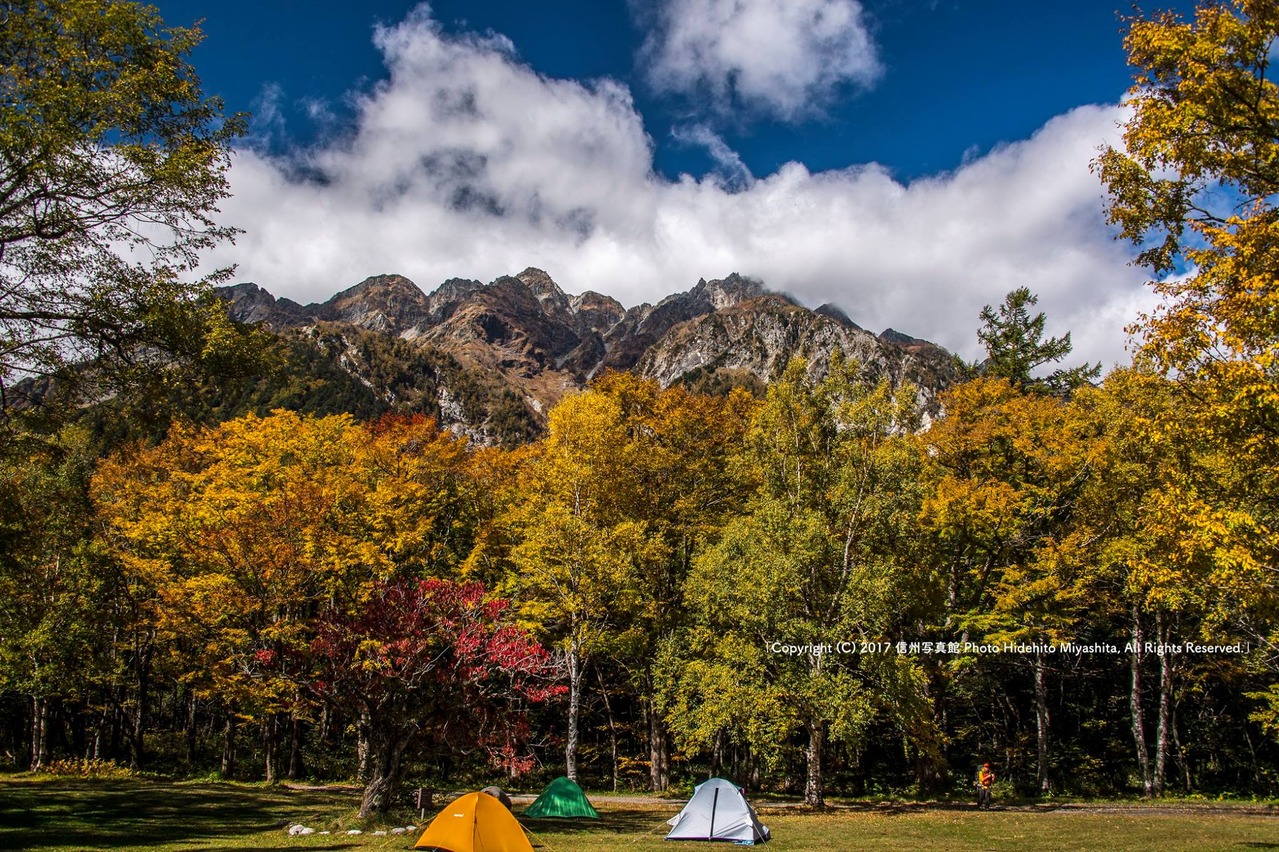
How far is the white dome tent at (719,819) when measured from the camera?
618 inches

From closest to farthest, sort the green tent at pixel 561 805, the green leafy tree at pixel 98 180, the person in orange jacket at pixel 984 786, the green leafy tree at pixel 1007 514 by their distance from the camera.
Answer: the green leafy tree at pixel 98 180
the green tent at pixel 561 805
the person in orange jacket at pixel 984 786
the green leafy tree at pixel 1007 514

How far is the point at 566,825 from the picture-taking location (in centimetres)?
1816

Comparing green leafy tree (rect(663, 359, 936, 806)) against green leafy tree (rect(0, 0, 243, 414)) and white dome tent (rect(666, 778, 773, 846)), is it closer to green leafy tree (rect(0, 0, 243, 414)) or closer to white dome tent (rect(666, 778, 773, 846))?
white dome tent (rect(666, 778, 773, 846))

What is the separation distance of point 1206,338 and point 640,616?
1918cm

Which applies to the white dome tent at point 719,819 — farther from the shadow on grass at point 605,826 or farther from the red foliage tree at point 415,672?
the red foliage tree at point 415,672

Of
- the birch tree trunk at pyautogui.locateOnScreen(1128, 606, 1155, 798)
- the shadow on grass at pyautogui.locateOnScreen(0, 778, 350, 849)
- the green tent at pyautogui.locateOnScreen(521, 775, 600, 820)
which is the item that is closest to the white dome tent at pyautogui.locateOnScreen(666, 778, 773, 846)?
the green tent at pyautogui.locateOnScreen(521, 775, 600, 820)

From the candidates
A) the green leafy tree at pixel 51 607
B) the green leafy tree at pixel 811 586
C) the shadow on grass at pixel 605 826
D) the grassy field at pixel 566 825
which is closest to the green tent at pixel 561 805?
the shadow on grass at pixel 605 826

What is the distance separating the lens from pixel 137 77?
1112 centimetres

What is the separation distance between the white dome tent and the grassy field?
47 cm

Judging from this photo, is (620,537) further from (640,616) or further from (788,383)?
(788,383)

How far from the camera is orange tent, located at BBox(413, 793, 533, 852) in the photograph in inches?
477

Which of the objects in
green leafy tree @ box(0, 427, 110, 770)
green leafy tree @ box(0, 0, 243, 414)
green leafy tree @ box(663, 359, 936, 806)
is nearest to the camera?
green leafy tree @ box(0, 0, 243, 414)

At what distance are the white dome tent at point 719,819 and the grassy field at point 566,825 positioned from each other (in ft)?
1.56

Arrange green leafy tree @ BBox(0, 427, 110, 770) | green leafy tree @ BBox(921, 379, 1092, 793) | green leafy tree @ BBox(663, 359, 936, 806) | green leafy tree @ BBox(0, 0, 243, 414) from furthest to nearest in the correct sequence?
green leafy tree @ BBox(921, 379, 1092, 793) < green leafy tree @ BBox(0, 427, 110, 770) < green leafy tree @ BBox(663, 359, 936, 806) < green leafy tree @ BBox(0, 0, 243, 414)
